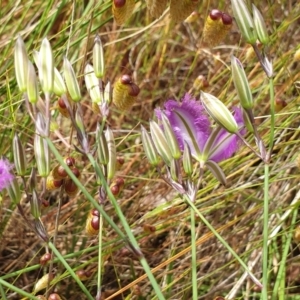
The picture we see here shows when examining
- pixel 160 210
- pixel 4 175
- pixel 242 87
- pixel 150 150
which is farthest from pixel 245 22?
pixel 160 210

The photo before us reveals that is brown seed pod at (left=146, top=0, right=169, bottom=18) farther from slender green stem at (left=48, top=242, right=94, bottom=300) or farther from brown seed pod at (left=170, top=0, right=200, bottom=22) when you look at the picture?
slender green stem at (left=48, top=242, right=94, bottom=300)

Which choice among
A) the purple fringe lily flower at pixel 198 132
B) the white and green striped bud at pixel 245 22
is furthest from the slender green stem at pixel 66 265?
the white and green striped bud at pixel 245 22

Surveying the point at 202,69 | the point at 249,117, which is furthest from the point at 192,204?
the point at 202,69

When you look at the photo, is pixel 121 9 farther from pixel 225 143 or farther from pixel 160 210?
pixel 160 210

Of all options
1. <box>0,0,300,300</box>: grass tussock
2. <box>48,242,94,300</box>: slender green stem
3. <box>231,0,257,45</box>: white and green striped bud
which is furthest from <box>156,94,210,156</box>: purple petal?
<box>0,0,300,300</box>: grass tussock

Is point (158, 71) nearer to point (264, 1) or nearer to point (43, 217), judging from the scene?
point (264, 1)
